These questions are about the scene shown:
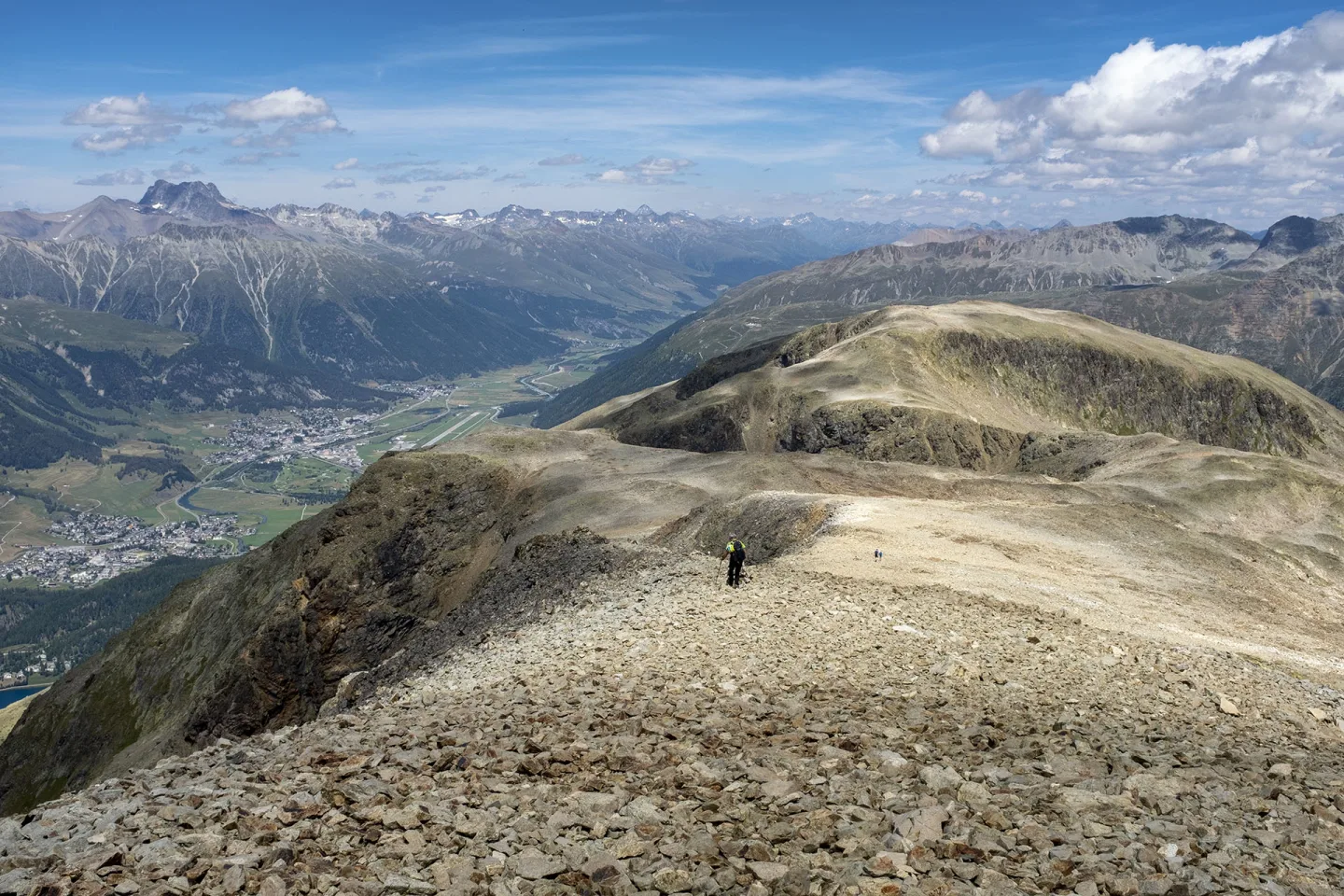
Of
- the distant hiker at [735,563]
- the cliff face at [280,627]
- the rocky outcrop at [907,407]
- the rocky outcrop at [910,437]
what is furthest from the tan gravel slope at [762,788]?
the rocky outcrop at [910,437]

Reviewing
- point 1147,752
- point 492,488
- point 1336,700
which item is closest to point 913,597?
point 1336,700

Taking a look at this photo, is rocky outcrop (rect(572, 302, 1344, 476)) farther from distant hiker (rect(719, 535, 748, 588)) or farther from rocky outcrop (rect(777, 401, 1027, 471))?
distant hiker (rect(719, 535, 748, 588))

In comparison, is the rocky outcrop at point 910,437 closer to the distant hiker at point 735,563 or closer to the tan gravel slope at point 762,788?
the distant hiker at point 735,563

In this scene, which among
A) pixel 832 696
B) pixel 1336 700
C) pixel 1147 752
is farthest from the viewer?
pixel 1336 700

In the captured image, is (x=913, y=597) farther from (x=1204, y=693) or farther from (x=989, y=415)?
(x=989, y=415)

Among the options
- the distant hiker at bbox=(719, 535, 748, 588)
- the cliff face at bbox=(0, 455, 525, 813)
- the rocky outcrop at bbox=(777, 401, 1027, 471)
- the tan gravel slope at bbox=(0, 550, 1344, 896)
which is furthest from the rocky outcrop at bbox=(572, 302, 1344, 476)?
the tan gravel slope at bbox=(0, 550, 1344, 896)

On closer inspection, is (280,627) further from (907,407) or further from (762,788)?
(907,407)
